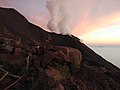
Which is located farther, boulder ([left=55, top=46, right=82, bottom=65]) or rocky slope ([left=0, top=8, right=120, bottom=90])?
boulder ([left=55, top=46, right=82, bottom=65])

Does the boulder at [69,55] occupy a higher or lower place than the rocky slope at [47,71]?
higher

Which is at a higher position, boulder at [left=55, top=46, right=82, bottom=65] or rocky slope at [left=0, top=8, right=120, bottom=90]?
boulder at [left=55, top=46, right=82, bottom=65]

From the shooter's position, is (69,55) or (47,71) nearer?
(47,71)

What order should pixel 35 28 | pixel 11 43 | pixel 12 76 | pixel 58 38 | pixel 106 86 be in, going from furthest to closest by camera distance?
pixel 35 28
pixel 58 38
pixel 11 43
pixel 106 86
pixel 12 76

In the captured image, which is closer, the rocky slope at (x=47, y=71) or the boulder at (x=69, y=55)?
the rocky slope at (x=47, y=71)

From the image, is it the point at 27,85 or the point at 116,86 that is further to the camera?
the point at 116,86

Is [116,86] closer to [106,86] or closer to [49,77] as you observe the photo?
[106,86]

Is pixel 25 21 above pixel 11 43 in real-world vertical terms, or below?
above

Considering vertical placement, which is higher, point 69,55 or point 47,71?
point 69,55

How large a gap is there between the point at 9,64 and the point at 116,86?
9.50 metres

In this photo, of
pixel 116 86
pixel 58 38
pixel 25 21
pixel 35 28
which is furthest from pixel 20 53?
pixel 25 21

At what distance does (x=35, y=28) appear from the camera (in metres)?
45.3

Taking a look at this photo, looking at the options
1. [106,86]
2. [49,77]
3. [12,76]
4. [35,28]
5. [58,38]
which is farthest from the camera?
[35,28]

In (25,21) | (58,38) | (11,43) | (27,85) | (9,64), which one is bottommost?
(27,85)
